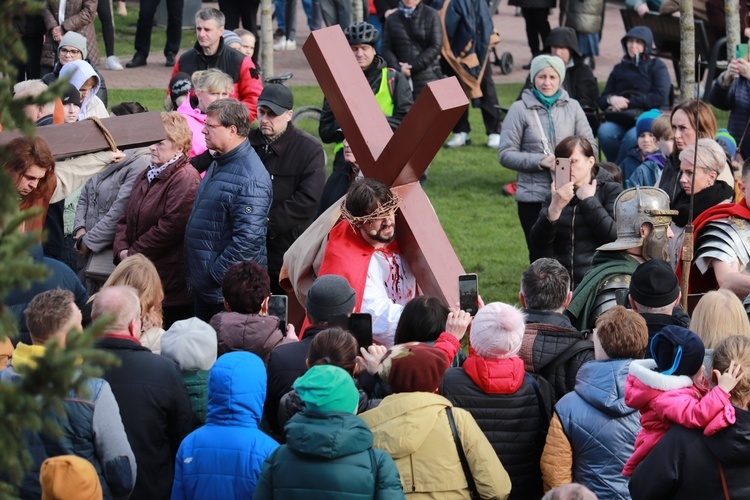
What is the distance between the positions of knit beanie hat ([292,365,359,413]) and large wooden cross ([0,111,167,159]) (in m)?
2.91

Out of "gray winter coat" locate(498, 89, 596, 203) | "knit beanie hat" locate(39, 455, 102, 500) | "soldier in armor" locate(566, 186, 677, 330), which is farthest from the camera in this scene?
"gray winter coat" locate(498, 89, 596, 203)

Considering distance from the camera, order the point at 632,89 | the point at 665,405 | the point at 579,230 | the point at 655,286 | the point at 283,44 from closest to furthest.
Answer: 1. the point at 665,405
2. the point at 655,286
3. the point at 579,230
4. the point at 632,89
5. the point at 283,44

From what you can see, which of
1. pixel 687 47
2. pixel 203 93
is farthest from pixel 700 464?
pixel 687 47

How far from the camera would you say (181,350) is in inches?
206

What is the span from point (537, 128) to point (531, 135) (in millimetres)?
73

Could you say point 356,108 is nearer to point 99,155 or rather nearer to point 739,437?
point 99,155

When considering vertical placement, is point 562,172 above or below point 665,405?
below

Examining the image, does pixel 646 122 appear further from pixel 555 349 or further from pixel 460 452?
pixel 460 452

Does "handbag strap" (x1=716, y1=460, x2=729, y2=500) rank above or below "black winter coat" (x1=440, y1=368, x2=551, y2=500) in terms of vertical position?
above

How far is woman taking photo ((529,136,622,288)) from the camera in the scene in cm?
735

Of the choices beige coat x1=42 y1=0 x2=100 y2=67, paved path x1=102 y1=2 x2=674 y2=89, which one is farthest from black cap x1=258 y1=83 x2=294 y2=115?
paved path x1=102 y1=2 x2=674 y2=89

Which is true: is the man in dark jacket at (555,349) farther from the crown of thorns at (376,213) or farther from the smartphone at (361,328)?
the crown of thorns at (376,213)

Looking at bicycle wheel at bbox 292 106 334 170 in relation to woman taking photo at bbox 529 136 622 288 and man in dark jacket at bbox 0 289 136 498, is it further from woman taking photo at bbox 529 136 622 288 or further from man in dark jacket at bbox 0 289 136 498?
man in dark jacket at bbox 0 289 136 498

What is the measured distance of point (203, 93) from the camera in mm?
8695
